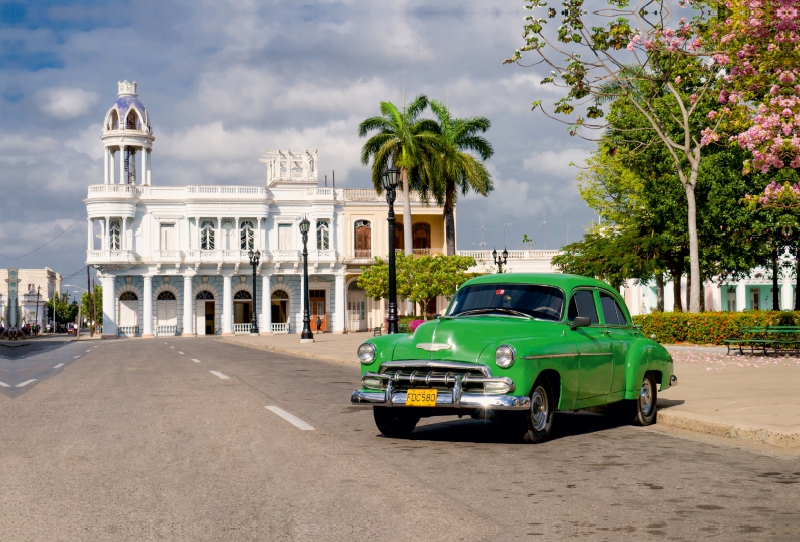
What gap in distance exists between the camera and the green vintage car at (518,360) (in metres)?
8.71

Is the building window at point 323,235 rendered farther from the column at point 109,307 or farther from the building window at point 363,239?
the column at point 109,307

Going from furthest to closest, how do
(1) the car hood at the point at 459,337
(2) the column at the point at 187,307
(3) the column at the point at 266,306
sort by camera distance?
Result: (3) the column at the point at 266,306
(2) the column at the point at 187,307
(1) the car hood at the point at 459,337

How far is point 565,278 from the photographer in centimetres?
1032

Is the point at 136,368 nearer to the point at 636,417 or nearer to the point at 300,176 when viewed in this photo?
the point at 636,417

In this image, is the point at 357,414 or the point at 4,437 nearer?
the point at 4,437

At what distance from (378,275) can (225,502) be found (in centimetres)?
4594

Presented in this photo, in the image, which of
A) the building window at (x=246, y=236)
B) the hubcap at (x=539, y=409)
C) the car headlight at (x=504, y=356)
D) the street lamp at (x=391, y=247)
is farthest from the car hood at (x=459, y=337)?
the building window at (x=246, y=236)

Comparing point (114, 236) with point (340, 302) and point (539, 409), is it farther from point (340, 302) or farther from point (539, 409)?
point (539, 409)

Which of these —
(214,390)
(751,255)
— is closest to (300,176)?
(751,255)

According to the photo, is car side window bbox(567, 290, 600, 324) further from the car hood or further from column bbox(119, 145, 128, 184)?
column bbox(119, 145, 128, 184)

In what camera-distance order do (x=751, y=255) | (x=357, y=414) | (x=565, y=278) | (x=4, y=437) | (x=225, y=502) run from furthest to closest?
(x=751, y=255), (x=357, y=414), (x=565, y=278), (x=4, y=437), (x=225, y=502)

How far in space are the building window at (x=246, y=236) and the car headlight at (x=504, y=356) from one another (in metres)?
62.9

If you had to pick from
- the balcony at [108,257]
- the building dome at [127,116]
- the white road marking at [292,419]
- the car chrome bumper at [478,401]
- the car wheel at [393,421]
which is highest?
the building dome at [127,116]

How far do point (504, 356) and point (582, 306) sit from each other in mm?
2062
